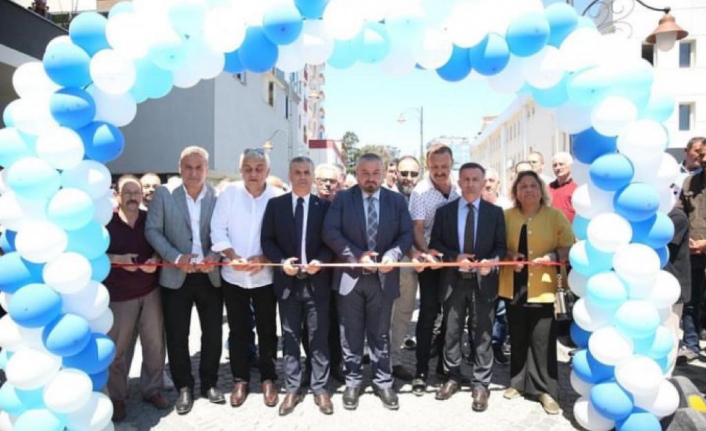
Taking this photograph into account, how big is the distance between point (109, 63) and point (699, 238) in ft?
18.9

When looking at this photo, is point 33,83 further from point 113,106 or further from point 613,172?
point 613,172

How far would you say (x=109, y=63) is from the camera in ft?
10.8

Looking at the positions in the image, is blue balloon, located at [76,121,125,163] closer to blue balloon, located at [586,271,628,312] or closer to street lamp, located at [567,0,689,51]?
blue balloon, located at [586,271,628,312]

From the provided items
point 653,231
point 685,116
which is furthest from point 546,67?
point 685,116

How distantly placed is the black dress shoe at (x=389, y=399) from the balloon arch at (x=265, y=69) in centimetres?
144

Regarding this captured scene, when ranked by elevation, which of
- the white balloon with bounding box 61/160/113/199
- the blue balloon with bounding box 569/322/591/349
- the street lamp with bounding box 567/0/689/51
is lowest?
the blue balloon with bounding box 569/322/591/349

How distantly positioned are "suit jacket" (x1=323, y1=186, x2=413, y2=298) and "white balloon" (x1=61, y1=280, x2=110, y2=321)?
5.77ft

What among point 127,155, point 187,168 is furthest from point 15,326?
point 127,155

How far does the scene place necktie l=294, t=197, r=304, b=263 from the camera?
4254 millimetres

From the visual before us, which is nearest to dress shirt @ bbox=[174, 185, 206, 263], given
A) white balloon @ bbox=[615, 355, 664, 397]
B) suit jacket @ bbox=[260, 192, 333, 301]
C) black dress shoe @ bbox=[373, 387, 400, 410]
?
suit jacket @ bbox=[260, 192, 333, 301]

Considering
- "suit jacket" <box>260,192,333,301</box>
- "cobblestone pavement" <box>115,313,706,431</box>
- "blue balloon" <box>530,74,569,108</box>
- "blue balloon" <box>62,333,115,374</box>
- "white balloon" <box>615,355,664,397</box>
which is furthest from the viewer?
"suit jacket" <box>260,192,333,301</box>

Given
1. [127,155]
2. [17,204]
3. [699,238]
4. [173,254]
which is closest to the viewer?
[17,204]

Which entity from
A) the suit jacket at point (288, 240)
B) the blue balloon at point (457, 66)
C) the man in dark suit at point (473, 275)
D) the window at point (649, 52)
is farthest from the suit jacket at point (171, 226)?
the window at point (649, 52)

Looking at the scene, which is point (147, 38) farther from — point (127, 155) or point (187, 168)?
point (127, 155)
